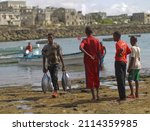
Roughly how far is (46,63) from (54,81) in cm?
82

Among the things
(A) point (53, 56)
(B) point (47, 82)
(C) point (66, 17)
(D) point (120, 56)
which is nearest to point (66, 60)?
(B) point (47, 82)

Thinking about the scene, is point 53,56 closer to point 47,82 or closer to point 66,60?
point 47,82

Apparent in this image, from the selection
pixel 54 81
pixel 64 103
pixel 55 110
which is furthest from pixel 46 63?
pixel 55 110

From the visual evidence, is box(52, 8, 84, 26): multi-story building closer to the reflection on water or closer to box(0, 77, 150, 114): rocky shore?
the reflection on water

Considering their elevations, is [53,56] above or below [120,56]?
below

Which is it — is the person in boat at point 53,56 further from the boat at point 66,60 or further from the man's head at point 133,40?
the boat at point 66,60

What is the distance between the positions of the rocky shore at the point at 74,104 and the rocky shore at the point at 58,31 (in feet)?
402

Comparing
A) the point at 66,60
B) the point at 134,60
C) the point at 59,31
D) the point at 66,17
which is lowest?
the point at 59,31

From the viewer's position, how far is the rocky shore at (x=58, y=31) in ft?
454

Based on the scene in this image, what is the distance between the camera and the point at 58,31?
508ft

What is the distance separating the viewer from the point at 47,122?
6.98m

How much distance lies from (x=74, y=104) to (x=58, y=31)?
144m

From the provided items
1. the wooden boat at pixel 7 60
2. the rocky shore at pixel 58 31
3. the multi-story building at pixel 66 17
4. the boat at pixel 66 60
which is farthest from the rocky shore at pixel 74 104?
the multi-story building at pixel 66 17

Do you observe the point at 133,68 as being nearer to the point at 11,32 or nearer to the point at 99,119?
the point at 99,119
